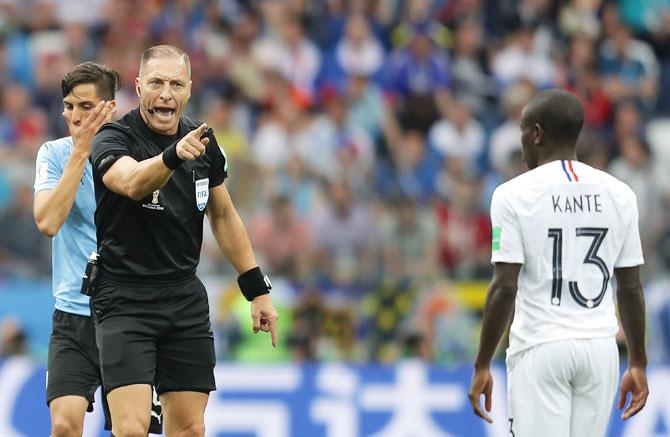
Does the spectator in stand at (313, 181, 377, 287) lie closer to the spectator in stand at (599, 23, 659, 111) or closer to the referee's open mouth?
the spectator in stand at (599, 23, 659, 111)

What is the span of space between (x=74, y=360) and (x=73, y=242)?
0.62 meters

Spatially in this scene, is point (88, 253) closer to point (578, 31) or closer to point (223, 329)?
point (223, 329)

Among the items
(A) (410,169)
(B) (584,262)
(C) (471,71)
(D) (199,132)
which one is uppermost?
(C) (471,71)

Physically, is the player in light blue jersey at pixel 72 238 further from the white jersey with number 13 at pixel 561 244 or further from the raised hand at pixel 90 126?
the white jersey with number 13 at pixel 561 244

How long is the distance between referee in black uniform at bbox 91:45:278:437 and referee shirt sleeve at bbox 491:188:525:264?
56.5 inches

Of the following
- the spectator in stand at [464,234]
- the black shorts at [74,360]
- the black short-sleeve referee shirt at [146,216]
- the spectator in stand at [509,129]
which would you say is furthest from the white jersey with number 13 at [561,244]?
the spectator in stand at [509,129]

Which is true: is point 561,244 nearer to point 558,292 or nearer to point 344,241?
point 558,292

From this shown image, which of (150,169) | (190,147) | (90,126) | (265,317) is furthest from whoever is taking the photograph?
(265,317)

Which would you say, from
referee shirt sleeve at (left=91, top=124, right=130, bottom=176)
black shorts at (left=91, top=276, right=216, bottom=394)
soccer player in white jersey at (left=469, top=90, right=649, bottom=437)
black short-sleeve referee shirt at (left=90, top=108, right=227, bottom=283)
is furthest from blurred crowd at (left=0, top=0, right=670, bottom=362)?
soccer player in white jersey at (left=469, top=90, right=649, bottom=437)

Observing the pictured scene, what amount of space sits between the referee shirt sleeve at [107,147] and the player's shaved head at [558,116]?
1911mm

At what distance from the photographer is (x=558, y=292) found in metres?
5.79

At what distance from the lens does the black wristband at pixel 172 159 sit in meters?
5.65

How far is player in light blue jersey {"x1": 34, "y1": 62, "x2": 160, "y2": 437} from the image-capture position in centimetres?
643

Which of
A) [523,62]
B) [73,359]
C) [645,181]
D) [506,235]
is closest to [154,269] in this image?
[73,359]
